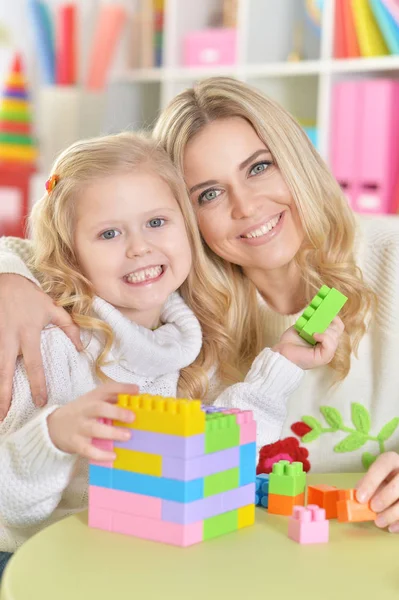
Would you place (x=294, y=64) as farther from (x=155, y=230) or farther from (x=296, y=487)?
(x=296, y=487)

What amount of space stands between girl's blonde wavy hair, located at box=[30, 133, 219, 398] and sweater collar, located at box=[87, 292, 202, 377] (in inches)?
0.7

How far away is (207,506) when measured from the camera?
99 cm

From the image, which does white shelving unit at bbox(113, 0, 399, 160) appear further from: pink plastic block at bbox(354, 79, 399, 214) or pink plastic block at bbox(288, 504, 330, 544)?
pink plastic block at bbox(288, 504, 330, 544)

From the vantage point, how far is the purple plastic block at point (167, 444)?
3.12 feet

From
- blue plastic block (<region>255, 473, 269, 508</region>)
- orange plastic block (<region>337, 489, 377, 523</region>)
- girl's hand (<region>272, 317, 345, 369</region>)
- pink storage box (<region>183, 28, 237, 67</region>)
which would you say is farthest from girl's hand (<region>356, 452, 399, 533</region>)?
pink storage box (<region>183, 28, 237, 67</region>)

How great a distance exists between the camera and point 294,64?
2.91 metres

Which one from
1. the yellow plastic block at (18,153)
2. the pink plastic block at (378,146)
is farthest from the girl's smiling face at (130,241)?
the yellow plastic block at (18,153)

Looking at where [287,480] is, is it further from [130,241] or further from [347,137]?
[347,137]

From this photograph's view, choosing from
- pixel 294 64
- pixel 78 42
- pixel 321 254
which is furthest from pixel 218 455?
pixel 78 42

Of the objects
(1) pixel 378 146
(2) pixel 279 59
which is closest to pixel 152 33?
(2) pixel 279 59

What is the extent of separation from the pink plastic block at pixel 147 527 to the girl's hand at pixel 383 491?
0.21 m

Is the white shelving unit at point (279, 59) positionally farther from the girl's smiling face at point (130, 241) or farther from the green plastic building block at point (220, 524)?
the green plastic building block at point (220, 524)

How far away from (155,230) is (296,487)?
48 cm

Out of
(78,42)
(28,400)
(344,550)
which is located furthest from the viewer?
(78,42)
